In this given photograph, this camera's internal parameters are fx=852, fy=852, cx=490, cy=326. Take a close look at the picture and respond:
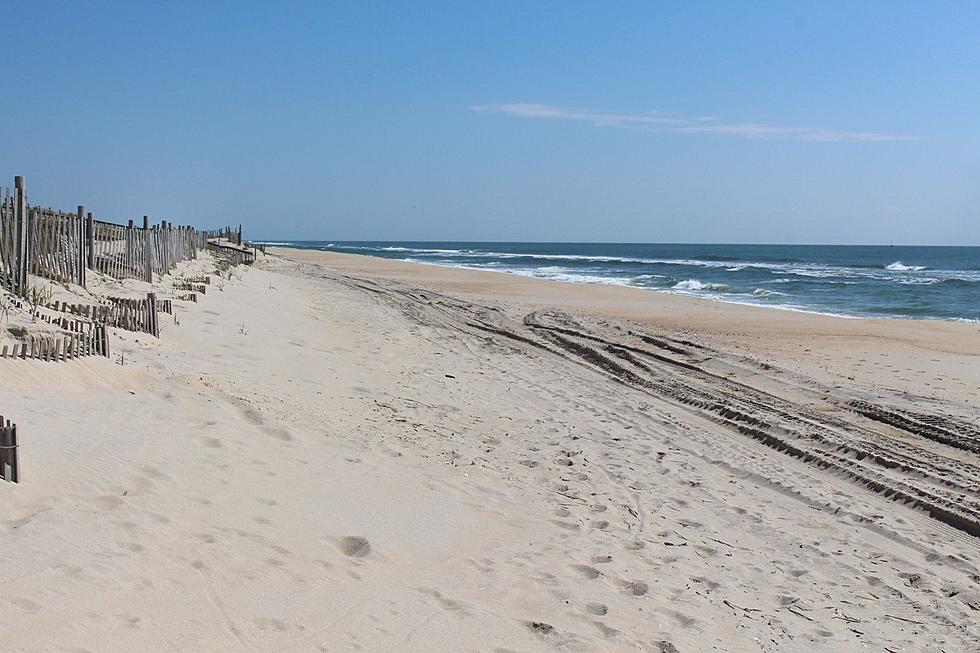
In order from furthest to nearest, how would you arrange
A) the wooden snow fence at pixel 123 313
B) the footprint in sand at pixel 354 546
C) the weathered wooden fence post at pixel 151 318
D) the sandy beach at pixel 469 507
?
1. the weathered wooden fence post at pixel 151 318
2. the wooden snow fence at pixel 123 313
3. the footprint in sand at pixel 354 546
4. the sandy beach at pixel 469 507

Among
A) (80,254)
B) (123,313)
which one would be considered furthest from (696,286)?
(123,313)

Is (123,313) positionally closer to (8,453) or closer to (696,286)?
(8,453)

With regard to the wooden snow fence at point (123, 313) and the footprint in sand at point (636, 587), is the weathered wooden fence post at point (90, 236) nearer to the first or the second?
the wooden snow fence at point (123, 313)

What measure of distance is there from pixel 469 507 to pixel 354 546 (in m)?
1.12

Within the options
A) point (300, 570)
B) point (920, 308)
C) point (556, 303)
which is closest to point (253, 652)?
point (300, 570)

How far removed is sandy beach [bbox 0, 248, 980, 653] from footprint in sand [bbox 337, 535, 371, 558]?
2cm

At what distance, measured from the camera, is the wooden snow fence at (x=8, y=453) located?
4285mm

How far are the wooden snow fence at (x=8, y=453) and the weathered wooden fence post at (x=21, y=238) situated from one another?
6.07 metres

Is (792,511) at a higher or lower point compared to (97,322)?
lower

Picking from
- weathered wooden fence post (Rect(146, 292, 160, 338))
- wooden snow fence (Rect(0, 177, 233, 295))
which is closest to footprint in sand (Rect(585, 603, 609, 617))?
weathered wooden fence post (Rect(146, 292, 160, 338))

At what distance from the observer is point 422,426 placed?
757 cm

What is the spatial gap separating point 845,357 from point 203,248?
985 inches

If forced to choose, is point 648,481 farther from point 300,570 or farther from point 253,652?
point 253,652

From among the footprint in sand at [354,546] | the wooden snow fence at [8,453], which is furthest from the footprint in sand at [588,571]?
the wooden snow fence at [8,453]
